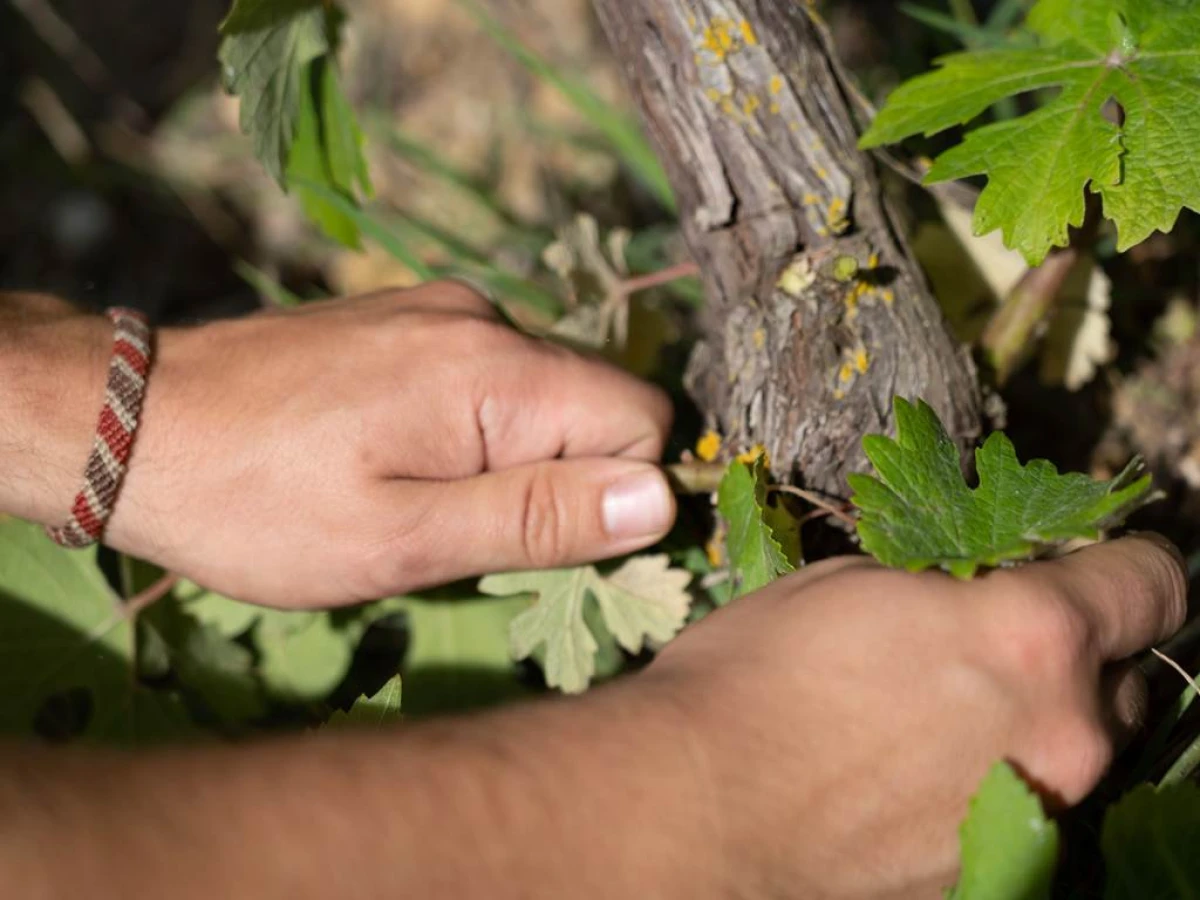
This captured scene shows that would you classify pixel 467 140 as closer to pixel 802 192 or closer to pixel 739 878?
pixel 802 192

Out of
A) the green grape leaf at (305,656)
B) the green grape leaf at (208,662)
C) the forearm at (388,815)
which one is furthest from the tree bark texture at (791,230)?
the green grape leaf at (208,662)

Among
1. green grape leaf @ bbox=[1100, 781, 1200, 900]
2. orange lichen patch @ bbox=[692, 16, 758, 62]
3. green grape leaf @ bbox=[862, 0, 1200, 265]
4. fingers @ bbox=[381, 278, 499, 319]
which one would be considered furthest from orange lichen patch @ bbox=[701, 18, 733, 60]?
green grape leaf @ bbox=[1100, 781, 1200, 900]

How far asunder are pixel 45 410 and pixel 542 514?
79cm

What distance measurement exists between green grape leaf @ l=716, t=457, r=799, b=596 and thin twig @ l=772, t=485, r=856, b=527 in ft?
0.13

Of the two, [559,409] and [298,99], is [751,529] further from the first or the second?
[298,99]

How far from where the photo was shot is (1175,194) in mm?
1473

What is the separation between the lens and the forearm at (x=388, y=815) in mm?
964

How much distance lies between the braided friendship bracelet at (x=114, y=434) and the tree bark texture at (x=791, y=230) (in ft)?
3.03

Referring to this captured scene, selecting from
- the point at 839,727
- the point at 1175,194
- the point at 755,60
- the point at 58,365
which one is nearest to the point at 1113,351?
the point at 1175,194

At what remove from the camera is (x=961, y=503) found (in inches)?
56.0

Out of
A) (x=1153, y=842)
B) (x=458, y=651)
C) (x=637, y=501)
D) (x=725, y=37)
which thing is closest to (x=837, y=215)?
(x=725, y=37)

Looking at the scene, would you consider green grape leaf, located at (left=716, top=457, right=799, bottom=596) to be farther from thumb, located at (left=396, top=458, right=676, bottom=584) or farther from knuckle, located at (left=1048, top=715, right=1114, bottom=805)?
knuckle, located at (left=1048, top=715, right=1114, bottom=805)

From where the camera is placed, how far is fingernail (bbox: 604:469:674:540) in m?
1.78

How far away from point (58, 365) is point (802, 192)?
122 centimetres
